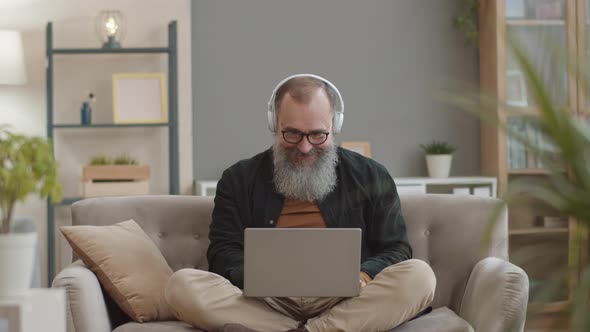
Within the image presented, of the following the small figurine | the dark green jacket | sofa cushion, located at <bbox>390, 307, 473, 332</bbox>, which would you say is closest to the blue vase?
the small figurine

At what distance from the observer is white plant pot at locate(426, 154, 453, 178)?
4848 millimetres

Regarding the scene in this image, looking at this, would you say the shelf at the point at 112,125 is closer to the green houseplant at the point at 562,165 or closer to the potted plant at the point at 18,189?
the potted plant at the point at 18,189

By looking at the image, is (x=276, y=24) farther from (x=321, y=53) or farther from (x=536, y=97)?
(x=536, y=97)

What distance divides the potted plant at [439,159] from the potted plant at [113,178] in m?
1.63

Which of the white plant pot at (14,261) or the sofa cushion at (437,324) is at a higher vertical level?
the white plant pot at (14,261)

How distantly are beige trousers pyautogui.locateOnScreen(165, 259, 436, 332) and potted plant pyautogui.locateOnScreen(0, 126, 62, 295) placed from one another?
3.50ft

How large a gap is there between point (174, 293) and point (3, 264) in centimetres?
113

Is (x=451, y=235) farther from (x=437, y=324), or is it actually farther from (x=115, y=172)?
(x=115, y=172)

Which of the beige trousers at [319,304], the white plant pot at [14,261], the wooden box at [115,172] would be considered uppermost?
the wooden box at [115,172]

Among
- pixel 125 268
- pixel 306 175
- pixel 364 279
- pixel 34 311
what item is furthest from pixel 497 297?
pixel 34 311

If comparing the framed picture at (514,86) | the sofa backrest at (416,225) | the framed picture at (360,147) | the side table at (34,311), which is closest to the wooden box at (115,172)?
the framed picture at (360,147)

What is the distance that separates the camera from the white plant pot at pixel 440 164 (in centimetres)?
485

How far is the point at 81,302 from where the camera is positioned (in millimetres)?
2322

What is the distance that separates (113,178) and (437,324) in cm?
250
